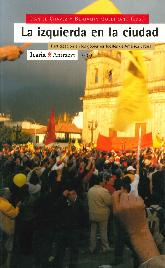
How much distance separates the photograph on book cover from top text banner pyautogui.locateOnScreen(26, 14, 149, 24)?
12mm

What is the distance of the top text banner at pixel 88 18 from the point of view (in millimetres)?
5102

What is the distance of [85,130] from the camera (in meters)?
7.25

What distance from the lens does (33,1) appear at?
5.39 metres

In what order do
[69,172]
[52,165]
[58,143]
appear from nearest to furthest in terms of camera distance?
[69,172] < [52,165] < [58,143]

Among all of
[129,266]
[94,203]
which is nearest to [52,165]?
[94,203]

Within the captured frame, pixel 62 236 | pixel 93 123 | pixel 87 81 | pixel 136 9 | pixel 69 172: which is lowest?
pixel 62 236

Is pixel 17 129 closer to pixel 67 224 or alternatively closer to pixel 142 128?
pixel 142 128

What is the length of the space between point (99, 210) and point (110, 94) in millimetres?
1867

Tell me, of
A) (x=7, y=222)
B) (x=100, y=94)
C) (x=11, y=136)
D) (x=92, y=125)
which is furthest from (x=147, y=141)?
(x=7, y=222)

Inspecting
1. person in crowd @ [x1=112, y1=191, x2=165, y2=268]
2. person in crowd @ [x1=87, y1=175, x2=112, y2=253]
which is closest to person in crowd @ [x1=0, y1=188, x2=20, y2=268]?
person in crowd @ [x1=87, y1=175, x2=112, y2=253]

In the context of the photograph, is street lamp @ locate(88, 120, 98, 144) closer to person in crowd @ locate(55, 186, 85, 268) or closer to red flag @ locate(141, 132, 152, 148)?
red flag @ locate(141, 132, 152, 148)

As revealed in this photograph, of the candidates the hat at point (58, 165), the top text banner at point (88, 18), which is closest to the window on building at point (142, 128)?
the hat at point (58, 165)

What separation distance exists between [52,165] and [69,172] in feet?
2.52

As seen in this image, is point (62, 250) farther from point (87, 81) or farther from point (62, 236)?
point (87, 81)
